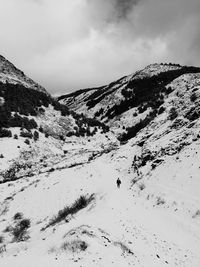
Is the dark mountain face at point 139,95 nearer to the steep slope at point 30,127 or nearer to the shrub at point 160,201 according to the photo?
the steep slope at point 30,127

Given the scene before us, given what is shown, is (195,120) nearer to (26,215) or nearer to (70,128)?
(26,215)

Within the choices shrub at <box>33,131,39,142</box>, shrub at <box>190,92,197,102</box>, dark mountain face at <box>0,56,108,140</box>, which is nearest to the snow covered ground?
shrub at <box>33,131,39,142</box>

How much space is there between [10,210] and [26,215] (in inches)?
78.9

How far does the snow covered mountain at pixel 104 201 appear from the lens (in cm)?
1118

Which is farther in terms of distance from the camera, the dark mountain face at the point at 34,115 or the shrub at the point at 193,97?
the dark mountain face at the point at 34,115

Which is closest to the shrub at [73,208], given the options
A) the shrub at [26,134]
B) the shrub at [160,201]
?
the shrub at [160,201]

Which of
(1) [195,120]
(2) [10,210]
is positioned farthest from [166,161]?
(2) [10,210]

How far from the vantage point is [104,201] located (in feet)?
58.6

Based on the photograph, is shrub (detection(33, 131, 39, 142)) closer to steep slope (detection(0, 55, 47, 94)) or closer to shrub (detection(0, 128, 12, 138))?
shrub (detection(0, 128, 12, 138))

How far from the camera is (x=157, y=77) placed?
7206 cm

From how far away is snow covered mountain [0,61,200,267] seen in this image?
11.2 meters

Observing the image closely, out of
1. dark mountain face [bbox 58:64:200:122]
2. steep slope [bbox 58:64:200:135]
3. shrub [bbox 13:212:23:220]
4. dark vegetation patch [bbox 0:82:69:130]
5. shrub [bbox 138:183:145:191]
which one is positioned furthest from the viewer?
dark mountain face [bbox 58:64:200:122]

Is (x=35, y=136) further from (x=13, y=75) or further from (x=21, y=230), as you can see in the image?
(x=13, y=75)

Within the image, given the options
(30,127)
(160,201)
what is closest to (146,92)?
(30,127)
